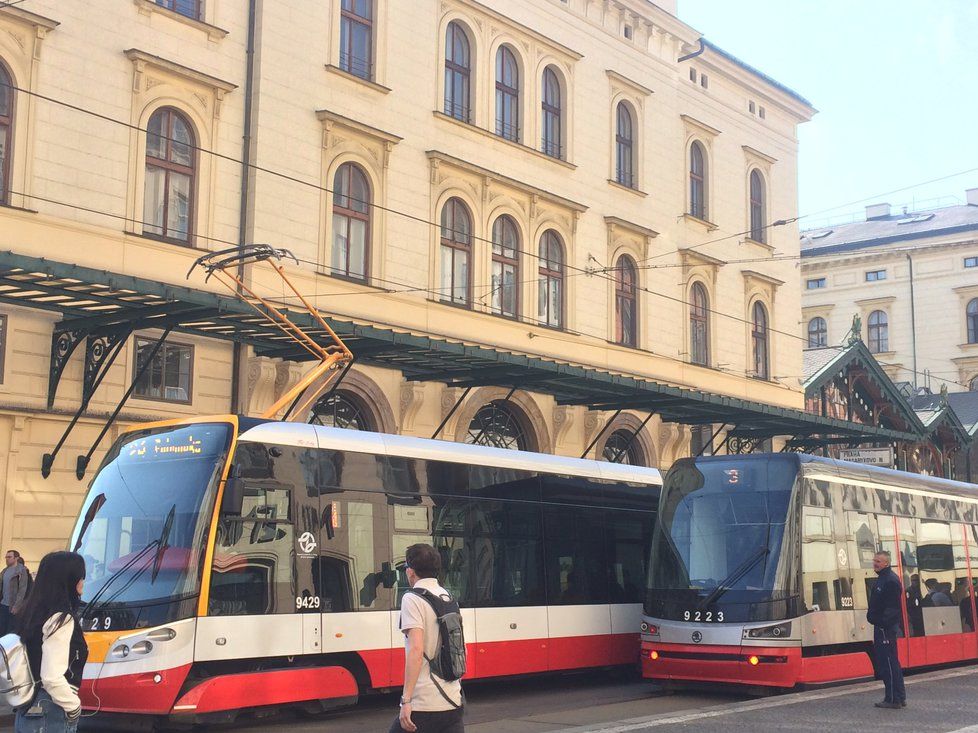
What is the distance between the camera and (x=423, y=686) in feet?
22.3

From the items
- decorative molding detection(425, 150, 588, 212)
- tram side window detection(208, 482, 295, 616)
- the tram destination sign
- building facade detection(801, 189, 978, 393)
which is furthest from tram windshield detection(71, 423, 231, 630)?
building facade detection(801, 189, 978, 393)

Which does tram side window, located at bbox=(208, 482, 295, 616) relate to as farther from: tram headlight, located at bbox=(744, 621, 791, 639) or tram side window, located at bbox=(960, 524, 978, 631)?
tram side window, located at bbox=(960, 524, 978, 631)

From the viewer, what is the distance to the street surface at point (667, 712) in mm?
11617

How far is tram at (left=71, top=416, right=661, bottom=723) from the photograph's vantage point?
1108 centimetres

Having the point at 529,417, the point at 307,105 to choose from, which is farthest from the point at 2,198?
the point at 529,417

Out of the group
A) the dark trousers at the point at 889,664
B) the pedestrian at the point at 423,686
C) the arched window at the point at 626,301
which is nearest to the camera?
the pedestrian at the point at 423,686

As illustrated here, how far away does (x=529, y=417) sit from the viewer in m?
27.1

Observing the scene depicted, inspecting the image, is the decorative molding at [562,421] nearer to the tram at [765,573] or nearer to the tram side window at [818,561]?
the tram at [765,573]

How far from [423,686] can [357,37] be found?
760 inches

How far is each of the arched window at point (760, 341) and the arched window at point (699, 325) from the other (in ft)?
8.81

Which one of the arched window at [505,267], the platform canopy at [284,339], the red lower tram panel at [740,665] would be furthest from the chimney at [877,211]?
the red lower tram panel at [740,665]

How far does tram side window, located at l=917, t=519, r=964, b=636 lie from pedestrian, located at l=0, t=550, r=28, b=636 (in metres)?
11.8

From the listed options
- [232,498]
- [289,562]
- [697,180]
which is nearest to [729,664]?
[289,562]

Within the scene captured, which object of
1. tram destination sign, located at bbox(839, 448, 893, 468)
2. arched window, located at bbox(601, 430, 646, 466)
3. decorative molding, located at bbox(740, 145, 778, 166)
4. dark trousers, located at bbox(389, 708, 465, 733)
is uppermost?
decorative molding, located at bbox(740, 145, 778, 166)
